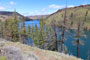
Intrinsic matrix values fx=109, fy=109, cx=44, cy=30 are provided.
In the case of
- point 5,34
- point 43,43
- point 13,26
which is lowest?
point 43,43

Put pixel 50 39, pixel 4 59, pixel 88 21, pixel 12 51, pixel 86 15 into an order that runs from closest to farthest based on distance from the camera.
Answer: pixel 4 59 < pixel 12 51 < pixel 50 39 < pixel 88 21 < pixel 86 15

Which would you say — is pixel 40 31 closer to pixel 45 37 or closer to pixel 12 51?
pixel 45 37

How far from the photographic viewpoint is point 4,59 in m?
7.65

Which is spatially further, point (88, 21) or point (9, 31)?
point (88, 21)

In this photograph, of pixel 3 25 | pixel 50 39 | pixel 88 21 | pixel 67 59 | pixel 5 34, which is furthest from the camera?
pixel 88 21

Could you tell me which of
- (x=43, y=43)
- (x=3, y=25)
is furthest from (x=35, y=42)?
(x=3, y=25)

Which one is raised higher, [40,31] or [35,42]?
[40,31]

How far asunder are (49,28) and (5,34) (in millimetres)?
20065

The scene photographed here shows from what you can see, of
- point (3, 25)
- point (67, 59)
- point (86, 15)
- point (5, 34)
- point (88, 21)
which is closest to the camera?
point (67, 59)

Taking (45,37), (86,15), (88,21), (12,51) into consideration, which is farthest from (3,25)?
(86,15)

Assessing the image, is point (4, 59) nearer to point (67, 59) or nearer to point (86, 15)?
point (67, 59)

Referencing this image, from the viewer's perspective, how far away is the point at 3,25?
52.8 meters

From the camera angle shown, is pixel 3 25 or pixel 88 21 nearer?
pixel 3 25

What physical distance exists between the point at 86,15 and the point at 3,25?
17662cm
